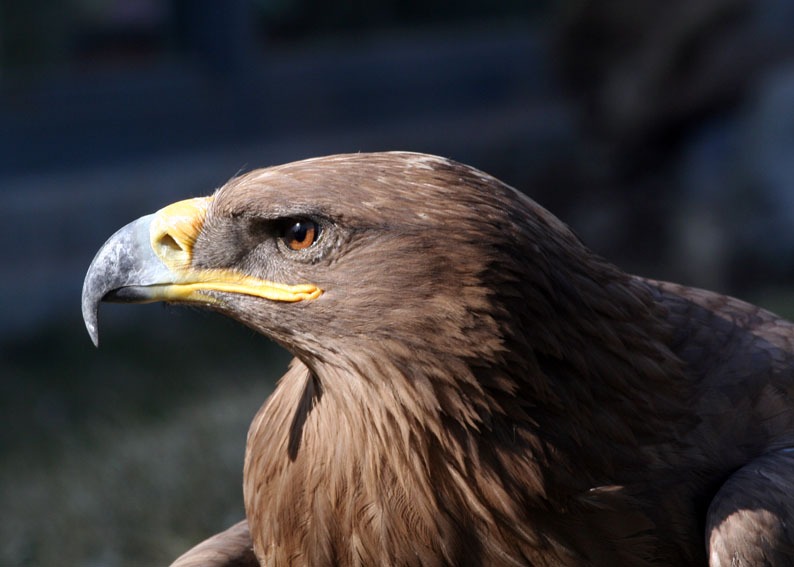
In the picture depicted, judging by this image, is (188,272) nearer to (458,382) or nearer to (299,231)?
(299,231)

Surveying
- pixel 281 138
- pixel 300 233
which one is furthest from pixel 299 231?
pixel 281 138

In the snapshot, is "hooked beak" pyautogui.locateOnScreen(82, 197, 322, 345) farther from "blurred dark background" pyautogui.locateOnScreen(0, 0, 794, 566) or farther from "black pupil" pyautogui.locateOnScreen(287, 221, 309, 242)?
"blurred dark background" pyautogui.locateOnScreen(0, 0, 794, 566)

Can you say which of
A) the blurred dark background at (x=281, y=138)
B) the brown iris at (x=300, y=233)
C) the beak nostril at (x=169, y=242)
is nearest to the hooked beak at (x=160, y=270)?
the beak nostril at (x=169, y=242)

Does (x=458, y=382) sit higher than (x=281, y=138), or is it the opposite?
(x=458, y=382)

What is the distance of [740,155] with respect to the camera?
8.54 m

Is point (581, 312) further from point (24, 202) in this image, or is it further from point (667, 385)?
point (24, 202)

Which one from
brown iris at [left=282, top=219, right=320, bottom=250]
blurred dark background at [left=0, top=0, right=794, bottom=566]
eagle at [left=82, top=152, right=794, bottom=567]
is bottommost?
blurred dark background at [left=0, top=0, right=794, bottom=566]

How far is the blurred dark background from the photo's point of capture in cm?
740

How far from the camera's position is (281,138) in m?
9.63

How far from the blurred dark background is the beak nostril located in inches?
149

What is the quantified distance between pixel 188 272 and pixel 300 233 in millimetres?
277

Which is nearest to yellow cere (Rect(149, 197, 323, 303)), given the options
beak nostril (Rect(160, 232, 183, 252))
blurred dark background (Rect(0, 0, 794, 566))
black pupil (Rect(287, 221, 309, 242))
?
beak nostril (Rect(160, 232, 183, 252))

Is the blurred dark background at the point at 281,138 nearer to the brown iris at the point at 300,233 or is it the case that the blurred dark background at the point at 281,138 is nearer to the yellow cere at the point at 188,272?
the yellow cere at the point at 188,272

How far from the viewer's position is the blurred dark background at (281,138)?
7.40 meters
